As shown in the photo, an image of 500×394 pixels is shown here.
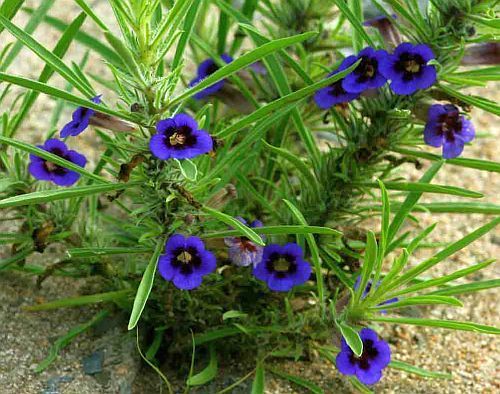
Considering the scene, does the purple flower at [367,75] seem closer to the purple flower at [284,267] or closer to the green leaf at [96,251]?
the purple flower at [284,267]

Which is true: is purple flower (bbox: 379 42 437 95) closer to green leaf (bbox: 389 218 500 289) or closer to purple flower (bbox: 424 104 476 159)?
purple flower (bbox: 424 104 476 159)

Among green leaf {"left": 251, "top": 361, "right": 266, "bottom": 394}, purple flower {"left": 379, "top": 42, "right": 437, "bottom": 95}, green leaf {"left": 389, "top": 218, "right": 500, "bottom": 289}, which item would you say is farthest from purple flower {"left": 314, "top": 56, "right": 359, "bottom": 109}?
green leaf {"left": 251, "top": 361, "right": 266, "bottom": 394}

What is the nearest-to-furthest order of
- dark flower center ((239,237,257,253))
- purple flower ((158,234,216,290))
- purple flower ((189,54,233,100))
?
purple flower ((158,234,216,290)) < dark flower center ((239,237,257,253)) < purple flower ((189,54,233,100))

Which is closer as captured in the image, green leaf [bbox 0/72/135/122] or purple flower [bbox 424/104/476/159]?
green leaf [bbox 0/72/135/122]

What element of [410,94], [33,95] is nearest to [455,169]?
[410,94]

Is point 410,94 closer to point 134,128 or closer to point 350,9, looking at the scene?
point 350,9

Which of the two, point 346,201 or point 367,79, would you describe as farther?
point 346,201

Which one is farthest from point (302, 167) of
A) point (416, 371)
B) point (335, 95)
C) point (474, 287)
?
point (416, 371)
